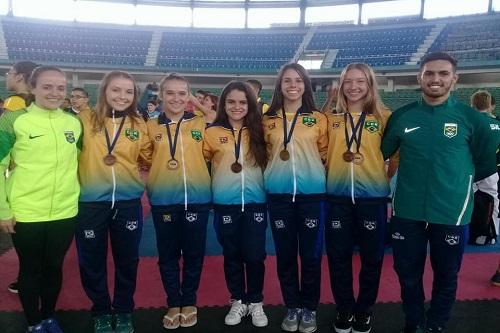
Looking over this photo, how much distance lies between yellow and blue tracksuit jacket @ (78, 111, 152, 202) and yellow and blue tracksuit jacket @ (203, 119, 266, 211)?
1.98 feet

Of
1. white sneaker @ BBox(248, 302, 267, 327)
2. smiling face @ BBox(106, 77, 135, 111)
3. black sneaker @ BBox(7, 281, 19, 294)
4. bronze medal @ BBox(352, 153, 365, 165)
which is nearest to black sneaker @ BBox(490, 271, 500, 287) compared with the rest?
bronze medal @ BBox(352, 153, 365, 165)

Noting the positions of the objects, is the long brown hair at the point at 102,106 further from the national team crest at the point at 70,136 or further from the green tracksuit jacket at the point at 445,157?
the green tracksuit jacket at the point at 445,157

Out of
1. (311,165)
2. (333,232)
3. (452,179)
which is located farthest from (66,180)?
(452,179)

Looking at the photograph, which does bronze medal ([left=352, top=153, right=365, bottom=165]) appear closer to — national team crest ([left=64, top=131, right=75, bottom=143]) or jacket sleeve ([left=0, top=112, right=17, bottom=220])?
national team crest ([left=64, top=131, right=75, bottom=143])

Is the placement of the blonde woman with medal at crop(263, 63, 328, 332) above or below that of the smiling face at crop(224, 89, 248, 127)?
below

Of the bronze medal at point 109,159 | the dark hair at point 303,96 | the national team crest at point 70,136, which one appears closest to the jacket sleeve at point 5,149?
the national team crest at point 70,136

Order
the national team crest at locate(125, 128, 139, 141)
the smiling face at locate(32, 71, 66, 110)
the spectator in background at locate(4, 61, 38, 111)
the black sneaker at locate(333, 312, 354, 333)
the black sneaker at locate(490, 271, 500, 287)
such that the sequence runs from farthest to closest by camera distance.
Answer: the black sneaker at locate(490, 271, 500, 287) → the spectator in background at locate(4, 61, 38, 111) → the black sneaker at locate(333, 312, 354, 333) → the national team crest at locate(125, 128, 139, 141) → the smiling face at locate(32, 71, 66, 110)

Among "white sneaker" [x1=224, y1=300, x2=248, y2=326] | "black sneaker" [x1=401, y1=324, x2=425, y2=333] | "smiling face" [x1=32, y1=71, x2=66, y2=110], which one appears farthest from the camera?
"white sneaker" [x1=224, y1=300, x2=248, y2=326]

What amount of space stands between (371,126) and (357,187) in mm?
464

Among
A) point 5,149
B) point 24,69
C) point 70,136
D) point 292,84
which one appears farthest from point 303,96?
point 24,69

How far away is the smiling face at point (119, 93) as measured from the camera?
9.81 feet

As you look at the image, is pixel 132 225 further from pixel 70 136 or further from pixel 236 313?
pixel 236 313

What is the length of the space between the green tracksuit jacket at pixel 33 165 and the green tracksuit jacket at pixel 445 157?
7.87 feet

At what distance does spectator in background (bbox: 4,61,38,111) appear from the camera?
3371 millimetres
